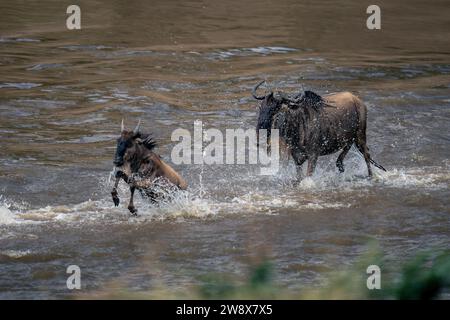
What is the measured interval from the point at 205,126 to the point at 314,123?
4.33 m

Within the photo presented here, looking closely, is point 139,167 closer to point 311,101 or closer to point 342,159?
point 311,101

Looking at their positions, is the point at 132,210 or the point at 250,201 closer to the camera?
the point at 132,210

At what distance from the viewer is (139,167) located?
10.1m

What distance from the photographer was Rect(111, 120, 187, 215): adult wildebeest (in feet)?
32.4

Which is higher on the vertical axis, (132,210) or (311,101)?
(311,101)

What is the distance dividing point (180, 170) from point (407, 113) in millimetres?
5937

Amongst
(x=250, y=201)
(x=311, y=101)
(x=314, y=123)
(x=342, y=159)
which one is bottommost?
(x=250, y=201)

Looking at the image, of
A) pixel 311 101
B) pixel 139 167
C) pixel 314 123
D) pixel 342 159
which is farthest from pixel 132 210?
pixel 342 159

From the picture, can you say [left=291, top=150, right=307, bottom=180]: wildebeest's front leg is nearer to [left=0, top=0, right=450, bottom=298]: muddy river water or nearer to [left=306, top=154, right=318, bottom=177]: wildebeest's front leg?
[left=306, top=154, right=318, bottom=177]: wildebeest's front leg

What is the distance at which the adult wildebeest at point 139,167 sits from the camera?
389 inches

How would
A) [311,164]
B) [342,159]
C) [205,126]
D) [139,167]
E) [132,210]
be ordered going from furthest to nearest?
[205,126]
[342,159]
[311,164]
[132,210]
[139,167]

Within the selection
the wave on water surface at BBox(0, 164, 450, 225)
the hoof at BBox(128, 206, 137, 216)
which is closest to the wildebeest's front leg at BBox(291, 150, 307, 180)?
the wave on water surface at BBox(0, 164, 450, 225)

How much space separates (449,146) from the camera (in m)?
15.3

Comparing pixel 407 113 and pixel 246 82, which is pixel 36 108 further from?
pixel 407 113
